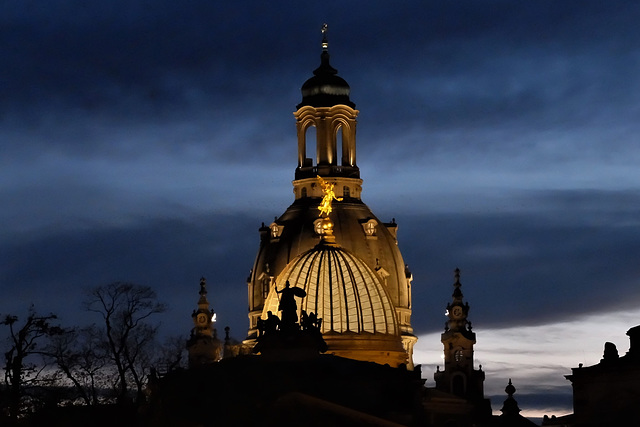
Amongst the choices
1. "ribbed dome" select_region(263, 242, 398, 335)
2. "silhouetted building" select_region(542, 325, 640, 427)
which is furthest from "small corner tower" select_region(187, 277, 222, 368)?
"silhouetted building" select_region(542, 325, 640, 427)

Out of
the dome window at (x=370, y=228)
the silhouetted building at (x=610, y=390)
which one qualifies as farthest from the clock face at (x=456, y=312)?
the silhouetted building at (x=610, y=390)

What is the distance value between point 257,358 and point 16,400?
67.4 ft

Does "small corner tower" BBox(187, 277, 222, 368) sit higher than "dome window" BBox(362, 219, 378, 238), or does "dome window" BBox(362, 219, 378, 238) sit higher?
"dome window" BBox(362, 219, 378, 238)

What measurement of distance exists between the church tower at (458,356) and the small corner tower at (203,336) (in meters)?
15.7

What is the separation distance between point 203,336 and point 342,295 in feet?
46.2

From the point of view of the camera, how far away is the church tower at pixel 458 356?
164 meters

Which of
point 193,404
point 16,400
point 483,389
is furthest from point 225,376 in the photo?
point 483,389

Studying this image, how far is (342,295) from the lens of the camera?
157250 millimetres

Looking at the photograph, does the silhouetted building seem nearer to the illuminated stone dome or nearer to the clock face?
the illuminated stone dome

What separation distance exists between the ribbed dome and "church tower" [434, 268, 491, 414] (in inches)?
308

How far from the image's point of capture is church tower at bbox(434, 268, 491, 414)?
164m

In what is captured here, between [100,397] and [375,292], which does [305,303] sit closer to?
[375,292]

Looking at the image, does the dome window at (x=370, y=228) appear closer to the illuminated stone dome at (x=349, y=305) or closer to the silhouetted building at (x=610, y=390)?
the illuminated stone dome at (x=349, y=305)

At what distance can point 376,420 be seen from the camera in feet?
371
